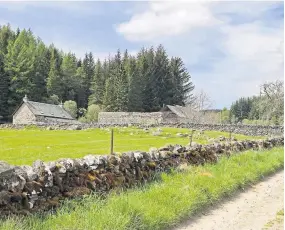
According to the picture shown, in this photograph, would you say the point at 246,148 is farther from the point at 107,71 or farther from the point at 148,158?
the point at 107,71

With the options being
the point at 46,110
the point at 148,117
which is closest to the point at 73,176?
the point at 148,117

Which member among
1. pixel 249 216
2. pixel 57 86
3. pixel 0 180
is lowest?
pixel 249 216

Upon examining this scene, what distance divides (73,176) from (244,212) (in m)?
3.88

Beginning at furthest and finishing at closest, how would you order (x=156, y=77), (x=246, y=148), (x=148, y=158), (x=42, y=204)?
(x=156, y=77) → (x=246, y=148) → (x=148, y=158) → (x=42, y=204)

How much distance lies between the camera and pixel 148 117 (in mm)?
59688

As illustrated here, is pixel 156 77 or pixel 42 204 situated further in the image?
pixel 156 77

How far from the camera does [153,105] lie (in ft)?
260

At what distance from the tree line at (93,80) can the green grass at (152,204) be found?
59930 millimetres

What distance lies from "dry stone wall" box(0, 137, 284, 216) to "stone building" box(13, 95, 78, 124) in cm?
4594

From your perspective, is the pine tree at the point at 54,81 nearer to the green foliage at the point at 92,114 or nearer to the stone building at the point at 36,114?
the green foliage at the point at 92,114

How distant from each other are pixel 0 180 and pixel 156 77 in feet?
254

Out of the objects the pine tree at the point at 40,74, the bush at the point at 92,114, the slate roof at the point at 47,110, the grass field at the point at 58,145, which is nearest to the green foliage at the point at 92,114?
the bush at the point at 92,114

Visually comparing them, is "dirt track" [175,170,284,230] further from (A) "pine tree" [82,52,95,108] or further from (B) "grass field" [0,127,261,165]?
(A) "pine tree" [82,52,95,108]

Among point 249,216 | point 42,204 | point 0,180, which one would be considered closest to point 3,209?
point 0,180
